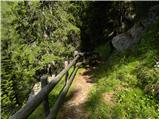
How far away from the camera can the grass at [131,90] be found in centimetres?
791

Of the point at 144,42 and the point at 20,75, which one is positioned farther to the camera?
the point at 20,75

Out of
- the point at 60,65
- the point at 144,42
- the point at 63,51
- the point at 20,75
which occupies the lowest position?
the point at 20,75

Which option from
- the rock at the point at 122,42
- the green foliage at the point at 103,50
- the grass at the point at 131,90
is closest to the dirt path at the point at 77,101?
the grass at the point at 131,90

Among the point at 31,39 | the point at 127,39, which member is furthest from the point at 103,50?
the point at 127,39

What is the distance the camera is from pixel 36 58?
26.2m

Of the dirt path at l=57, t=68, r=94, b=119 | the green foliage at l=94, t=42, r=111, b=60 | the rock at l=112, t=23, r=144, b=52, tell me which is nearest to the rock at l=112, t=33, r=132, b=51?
the rock at l=112, t=23, r=144, b=52

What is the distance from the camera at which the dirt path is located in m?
8.41

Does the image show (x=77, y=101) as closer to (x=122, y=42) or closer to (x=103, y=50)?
(x=122, y=42)

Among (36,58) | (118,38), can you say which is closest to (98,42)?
(36,58)

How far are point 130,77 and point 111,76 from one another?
115 centimetres

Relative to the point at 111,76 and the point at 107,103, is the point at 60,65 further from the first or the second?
the point at 107,103

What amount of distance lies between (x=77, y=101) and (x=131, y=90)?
1975 mm

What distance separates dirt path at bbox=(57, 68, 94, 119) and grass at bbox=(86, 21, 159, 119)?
0.28 meters

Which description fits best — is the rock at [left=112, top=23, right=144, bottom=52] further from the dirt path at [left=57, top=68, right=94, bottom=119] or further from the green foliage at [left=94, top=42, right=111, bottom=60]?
the dirt path at [left=57, top=68, right=94, bottom=119]
